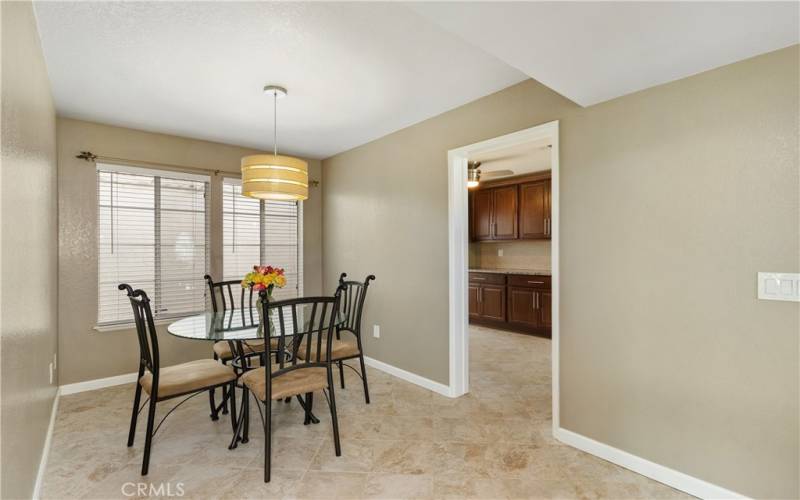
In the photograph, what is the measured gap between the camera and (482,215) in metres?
6.60

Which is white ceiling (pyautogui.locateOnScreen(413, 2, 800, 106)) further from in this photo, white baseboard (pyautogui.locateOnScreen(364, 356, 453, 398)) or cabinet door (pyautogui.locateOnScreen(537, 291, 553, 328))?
cabinet door (pyautogui.locateOnScreen(537, 291, 553, 328))

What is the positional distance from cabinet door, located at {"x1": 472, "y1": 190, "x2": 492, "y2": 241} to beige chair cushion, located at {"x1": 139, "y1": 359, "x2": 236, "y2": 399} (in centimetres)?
491

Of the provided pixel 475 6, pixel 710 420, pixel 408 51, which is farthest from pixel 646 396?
pixel 408 51

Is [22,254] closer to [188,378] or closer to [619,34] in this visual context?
[188,378]

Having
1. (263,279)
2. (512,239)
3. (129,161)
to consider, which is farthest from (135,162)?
(512,239)

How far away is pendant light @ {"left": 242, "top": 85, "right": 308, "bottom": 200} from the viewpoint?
105 inches

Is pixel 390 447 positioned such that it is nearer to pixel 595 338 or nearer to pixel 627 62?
pixel 595 338

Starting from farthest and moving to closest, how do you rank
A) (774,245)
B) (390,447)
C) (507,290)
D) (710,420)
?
(507,290) → (390,447) → (710,420) → (774,245)

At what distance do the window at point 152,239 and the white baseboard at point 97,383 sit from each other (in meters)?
0.53

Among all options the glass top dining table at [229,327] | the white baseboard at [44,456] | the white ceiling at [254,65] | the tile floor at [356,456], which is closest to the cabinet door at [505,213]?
the white ceiling at [254,65]

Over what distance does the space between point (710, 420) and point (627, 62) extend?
182cm

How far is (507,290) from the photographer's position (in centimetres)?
582

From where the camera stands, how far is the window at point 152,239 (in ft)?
11.9

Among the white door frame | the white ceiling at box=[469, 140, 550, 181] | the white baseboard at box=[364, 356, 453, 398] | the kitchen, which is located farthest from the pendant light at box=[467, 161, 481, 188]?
the white baseboard at box=[364, 356, 453, 398]
